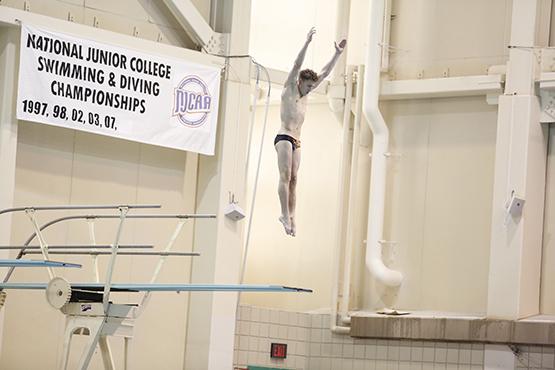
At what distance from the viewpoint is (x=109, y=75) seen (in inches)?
490

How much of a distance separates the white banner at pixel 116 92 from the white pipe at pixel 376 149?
1979 millimetres

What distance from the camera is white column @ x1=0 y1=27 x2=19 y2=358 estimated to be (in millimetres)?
11570

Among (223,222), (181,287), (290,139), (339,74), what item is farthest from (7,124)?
(339,74)

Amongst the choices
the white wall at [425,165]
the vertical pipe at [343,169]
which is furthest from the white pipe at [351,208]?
the white wall at [425,165]

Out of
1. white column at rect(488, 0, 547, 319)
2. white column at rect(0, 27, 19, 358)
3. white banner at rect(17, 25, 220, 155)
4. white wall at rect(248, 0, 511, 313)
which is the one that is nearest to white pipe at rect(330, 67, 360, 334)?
white wall at rect(248, 0, 511, 313)

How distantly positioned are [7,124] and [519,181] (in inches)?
223

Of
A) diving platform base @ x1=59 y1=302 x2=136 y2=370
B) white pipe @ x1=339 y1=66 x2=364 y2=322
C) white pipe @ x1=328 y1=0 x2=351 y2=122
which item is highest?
white pipe @ x1=328 y1=0 x2=351 y2=122

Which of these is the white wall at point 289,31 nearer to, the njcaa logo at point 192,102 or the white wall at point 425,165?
the white wall at point 425,165

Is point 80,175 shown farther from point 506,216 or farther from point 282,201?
point 506,216

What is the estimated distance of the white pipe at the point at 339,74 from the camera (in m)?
14.4

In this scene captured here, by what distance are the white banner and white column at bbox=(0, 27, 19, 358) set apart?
0.43 feet

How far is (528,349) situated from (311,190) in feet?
12.1

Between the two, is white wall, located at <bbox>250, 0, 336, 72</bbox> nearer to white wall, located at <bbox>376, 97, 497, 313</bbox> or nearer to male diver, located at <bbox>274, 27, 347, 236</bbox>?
white wall, located at <bbox>376, 97, 497, 313</bbox>

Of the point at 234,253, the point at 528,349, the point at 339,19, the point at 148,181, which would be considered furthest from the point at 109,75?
the point at 528,349
